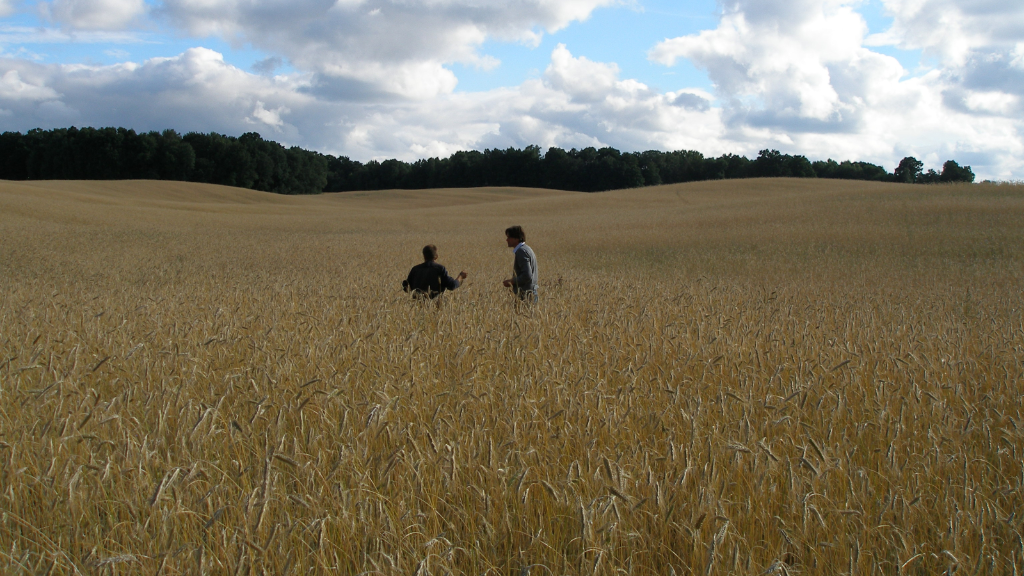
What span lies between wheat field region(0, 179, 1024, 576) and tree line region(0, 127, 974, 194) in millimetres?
85069

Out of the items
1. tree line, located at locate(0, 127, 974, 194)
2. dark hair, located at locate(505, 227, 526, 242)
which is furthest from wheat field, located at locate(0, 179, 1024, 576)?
tree line, located at locate(0, 127, 974, 194)

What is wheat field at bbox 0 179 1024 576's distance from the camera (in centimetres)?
205

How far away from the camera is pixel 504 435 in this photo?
2881mm

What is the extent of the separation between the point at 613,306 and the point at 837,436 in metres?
3.84

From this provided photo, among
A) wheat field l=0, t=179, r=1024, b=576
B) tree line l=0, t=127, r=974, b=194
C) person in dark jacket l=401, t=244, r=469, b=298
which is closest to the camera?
wheat field l=0, t=179, r=1024, b=576

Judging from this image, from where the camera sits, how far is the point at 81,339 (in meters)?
4.51

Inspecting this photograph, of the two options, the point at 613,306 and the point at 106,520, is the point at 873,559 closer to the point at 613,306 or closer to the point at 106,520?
the point at 106,520

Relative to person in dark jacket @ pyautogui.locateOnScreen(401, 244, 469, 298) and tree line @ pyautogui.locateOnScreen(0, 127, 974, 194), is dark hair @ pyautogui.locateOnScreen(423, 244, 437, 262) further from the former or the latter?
tree line @ pyautogui.locateOnScreen(0, 127, 974, 194)

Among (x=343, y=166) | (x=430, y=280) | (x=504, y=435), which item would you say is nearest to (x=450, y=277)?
(x=430, y=280)

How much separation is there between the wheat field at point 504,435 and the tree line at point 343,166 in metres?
85.1

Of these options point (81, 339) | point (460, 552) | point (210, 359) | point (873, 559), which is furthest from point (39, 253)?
point (873, 559)

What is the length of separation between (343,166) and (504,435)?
115 meters

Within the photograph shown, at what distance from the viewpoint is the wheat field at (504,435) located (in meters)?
2.05

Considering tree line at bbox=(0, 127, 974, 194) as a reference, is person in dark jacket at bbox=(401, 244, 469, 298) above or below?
below
